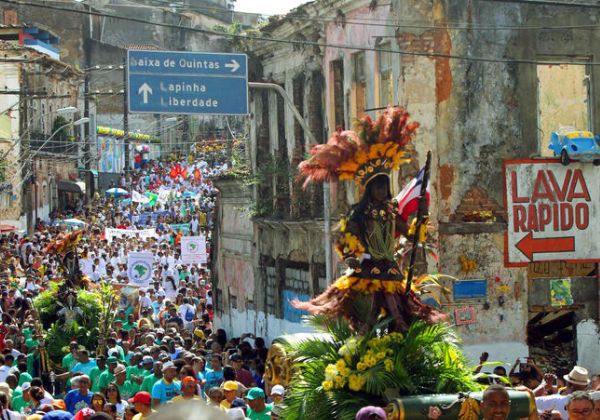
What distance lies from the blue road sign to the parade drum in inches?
478

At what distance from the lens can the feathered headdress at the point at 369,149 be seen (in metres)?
10.6

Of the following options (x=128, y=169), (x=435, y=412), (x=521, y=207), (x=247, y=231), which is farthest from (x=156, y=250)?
(x=435, y=412)

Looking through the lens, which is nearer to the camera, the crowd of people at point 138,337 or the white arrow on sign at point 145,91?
the crowd of people at point 138,337

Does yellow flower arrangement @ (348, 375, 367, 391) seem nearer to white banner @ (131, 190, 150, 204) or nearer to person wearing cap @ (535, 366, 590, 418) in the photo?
person wearing cap @ (535, 366, 590, 418)

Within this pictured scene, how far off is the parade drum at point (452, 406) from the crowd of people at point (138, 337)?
6.64 feet

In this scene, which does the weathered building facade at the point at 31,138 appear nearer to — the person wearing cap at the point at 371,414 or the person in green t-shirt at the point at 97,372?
the person in green t-shirt at the point at 97,372

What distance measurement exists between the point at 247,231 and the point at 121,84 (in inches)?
1619

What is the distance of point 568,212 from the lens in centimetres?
2083

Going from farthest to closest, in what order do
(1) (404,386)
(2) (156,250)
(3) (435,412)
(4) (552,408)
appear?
(2) (156,250) → (4) (552,408) → (1) (404,386) → (3) (435,412)

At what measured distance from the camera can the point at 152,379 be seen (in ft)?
52.3

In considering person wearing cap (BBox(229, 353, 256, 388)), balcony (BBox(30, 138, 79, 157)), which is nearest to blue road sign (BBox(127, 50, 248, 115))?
person wearing cap (BBox(229, 353, 256, 388))

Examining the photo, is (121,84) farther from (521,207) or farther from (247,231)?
(521,207)

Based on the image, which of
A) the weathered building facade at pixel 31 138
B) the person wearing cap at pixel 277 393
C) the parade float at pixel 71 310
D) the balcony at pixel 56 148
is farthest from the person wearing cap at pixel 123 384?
the balcony at pixel 56 148

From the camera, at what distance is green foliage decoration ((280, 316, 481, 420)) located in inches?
374
